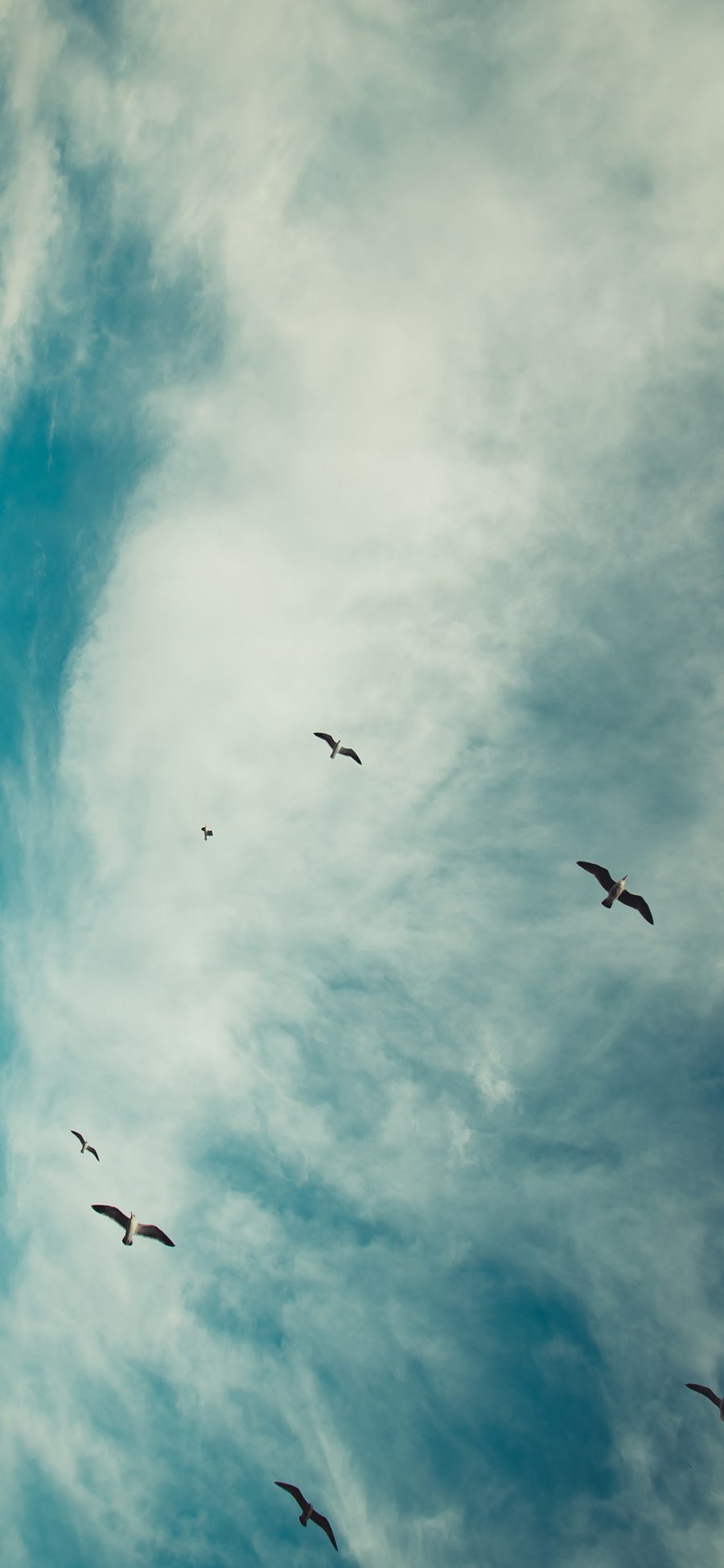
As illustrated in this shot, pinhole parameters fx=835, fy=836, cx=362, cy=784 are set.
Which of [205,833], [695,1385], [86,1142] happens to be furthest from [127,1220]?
[695,1385]

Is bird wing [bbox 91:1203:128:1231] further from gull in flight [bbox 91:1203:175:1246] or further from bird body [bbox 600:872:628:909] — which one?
bird body [bbox 600:872:628:909]

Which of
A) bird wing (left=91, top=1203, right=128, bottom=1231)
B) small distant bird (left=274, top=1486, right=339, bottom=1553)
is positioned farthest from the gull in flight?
small distant bird (left=274, top=1486, right=339, bottom=1553)

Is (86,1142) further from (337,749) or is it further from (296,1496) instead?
(337,749)

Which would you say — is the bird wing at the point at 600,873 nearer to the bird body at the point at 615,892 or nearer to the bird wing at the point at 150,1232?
the bird body at the point at 615,892

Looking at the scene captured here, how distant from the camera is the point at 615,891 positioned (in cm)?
4166

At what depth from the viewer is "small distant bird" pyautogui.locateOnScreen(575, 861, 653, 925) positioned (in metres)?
41.3

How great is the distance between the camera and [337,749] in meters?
57.9

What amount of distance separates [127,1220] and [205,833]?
24027mm

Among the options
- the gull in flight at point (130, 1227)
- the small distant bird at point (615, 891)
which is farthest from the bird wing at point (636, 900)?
the gull in flight at point (130, 1227)

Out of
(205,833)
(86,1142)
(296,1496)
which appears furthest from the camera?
(205,833)

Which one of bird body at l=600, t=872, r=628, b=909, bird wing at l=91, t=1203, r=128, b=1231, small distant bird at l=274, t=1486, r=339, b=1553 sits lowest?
small distant bird at l=274, t=1486, r=339, b=1553

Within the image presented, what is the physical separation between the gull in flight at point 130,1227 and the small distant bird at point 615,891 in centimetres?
2837

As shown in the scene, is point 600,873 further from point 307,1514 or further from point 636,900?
point 307,1514

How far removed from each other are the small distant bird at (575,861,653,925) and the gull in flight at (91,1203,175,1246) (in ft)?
93.1
